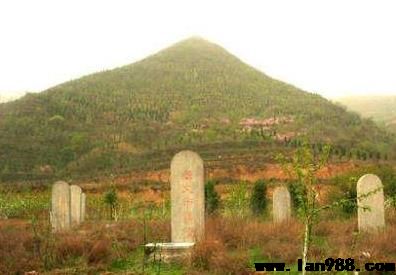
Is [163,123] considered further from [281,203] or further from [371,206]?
[371,206]

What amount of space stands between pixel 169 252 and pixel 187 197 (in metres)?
1.65

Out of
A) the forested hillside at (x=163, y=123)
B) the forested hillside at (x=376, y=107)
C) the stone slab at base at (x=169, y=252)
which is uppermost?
the forested hillside at (x=376, y=107)

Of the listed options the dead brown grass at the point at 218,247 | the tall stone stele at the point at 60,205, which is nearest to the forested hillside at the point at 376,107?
the tall stone stele at the point at 60,205

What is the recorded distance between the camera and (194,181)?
537 inches

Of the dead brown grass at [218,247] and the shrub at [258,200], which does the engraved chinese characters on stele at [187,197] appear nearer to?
the dead brown grass at [218,247]

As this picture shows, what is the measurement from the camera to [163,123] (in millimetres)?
85000

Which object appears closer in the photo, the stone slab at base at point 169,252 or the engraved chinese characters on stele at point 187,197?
the stone slab at base at point 169,252

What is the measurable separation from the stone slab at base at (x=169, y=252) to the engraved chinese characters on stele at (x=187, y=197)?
1024mm

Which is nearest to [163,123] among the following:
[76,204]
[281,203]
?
[76,204]

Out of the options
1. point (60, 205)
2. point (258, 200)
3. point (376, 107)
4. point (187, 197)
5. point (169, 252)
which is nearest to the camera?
Result: point (169, 252)

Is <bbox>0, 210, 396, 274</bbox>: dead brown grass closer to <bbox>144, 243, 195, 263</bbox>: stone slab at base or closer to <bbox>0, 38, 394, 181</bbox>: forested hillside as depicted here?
<bbox>144, 243, 195, 263</bbox>: stone slab at base

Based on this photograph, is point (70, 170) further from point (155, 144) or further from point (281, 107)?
point (281, 107)

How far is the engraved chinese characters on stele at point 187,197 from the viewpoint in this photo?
13.6 metres

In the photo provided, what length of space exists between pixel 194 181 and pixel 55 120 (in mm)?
69596
